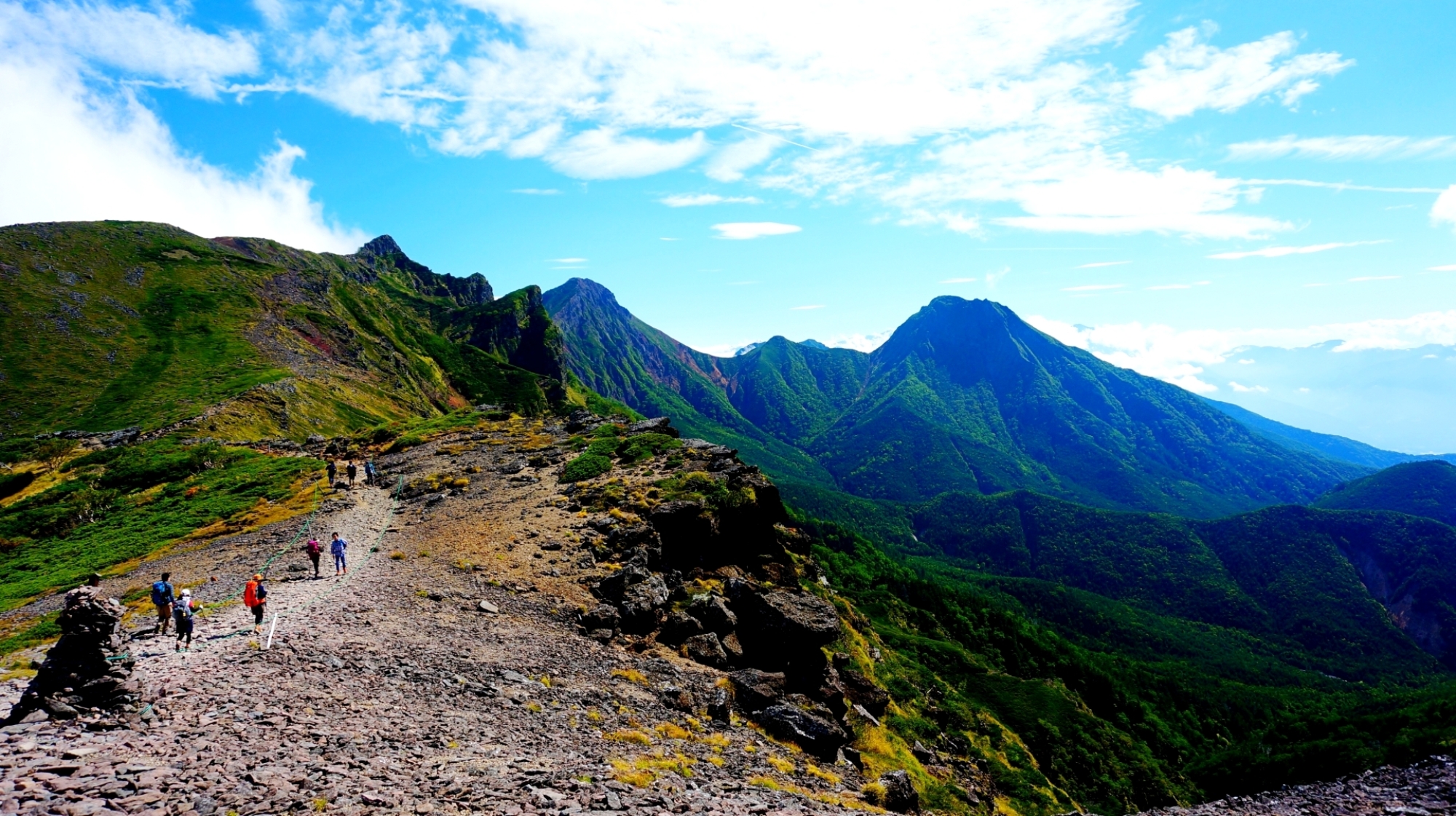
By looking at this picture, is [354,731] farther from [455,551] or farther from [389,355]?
[389,355]

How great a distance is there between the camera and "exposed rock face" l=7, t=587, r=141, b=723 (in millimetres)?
13891

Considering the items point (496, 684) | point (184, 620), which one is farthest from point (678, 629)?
point (184, 620)

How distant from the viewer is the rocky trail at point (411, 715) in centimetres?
1234

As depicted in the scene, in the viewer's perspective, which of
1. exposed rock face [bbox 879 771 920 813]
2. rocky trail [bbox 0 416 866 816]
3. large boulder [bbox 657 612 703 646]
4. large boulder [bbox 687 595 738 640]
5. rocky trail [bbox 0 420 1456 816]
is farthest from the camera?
large boulder [bbox 687 595 738 640]

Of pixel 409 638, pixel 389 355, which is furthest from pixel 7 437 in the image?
pixel 409 638

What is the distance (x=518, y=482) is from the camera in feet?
151

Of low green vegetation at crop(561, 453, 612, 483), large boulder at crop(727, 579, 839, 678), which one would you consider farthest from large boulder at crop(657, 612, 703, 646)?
low green vegetation at crop(561, 453, 612, 483)

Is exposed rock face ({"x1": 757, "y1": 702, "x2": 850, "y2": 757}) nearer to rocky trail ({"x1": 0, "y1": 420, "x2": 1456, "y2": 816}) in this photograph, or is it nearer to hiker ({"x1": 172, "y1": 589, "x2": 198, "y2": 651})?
rocky trail ({"x1": 0, "y1": 420, "x2": 1456, "y2": 816})

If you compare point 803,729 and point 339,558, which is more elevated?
point 339,558

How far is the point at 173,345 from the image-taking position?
385 feet

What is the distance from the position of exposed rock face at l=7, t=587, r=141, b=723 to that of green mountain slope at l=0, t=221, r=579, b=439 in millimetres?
78185

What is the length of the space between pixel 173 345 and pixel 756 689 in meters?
146

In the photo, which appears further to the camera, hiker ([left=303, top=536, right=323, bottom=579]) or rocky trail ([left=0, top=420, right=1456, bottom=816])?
hiker ([left=303, top=536, right=323, bottom=579])

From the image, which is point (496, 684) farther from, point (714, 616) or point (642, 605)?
point (714, 616)
